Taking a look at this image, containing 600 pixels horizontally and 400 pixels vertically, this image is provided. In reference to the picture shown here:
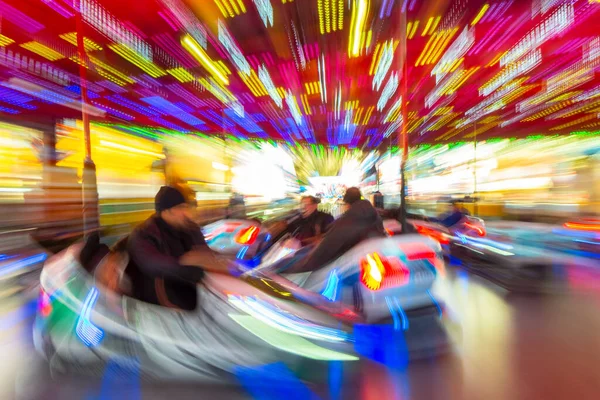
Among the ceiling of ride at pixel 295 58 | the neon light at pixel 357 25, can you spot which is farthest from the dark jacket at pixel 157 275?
the neon light at pixel 357 25

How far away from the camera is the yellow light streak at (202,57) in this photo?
7137 millimetres

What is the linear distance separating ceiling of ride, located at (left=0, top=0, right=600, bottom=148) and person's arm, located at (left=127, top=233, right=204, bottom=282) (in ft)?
15.1

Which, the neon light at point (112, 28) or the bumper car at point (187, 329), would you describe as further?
the neon light at point (112, 28)

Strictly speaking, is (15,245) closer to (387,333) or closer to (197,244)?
(197,244)

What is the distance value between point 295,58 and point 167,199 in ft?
20.1

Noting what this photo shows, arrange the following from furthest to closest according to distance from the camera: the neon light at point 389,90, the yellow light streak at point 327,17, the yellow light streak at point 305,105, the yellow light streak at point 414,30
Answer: the yellow light streak at point 305,105 < the neon light at point 389,90 < the yellow light streak at point 414,30 < the yellow light streak at point 327,17

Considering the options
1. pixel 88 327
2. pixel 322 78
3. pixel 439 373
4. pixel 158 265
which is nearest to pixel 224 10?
pixel 322 78

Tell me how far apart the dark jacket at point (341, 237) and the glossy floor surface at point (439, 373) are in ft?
2.74

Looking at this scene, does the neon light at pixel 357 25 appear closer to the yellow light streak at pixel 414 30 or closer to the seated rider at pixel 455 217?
the yellow light streak at pixel 414 30

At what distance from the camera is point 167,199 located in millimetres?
2693

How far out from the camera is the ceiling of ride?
5965 mm

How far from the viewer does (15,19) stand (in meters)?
6.30

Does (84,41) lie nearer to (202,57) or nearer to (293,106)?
(202,57)

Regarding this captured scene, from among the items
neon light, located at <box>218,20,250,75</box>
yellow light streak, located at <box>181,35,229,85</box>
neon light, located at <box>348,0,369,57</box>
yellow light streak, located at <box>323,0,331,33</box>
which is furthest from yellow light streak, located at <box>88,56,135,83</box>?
neon light, located at <box>348,0,369,57</box>
